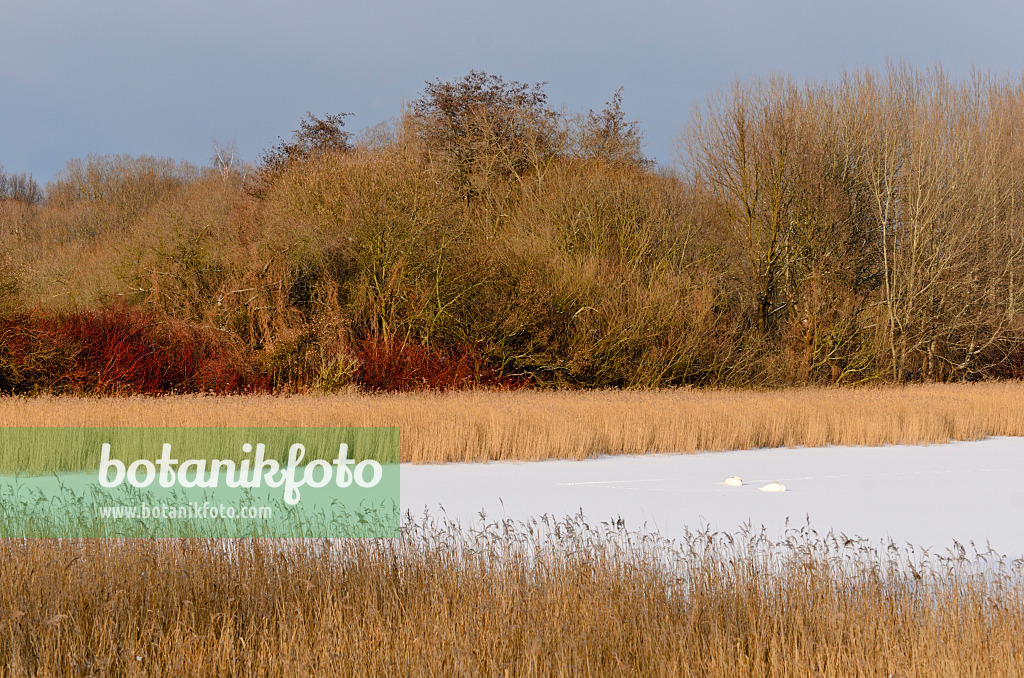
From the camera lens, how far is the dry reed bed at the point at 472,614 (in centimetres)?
357

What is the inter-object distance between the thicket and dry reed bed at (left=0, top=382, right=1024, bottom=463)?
3455 mm

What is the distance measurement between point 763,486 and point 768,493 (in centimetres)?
44

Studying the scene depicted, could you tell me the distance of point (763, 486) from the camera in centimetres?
845

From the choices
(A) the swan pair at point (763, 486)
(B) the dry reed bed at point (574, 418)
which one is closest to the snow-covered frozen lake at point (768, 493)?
(A) the swan pair at point (763, 486)

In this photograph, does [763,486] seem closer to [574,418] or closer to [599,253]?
[574,418]

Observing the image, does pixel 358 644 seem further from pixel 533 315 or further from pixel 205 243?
pixel 205 243

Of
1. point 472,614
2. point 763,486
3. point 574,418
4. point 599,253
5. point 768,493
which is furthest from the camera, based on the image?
point 599,253

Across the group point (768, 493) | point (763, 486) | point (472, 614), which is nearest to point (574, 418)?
point (763, 486)

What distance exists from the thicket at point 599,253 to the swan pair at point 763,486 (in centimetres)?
940

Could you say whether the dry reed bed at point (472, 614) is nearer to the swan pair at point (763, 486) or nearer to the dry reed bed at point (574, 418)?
the swan pair at point (763, 486)

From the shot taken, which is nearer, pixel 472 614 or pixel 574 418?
pixel 472 614

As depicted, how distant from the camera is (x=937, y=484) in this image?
8.66 m

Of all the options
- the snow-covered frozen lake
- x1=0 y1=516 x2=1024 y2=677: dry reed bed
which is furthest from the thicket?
x1=0 y1=516 x2=1024 y2=677: dry reed bed

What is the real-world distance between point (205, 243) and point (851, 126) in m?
15.3
